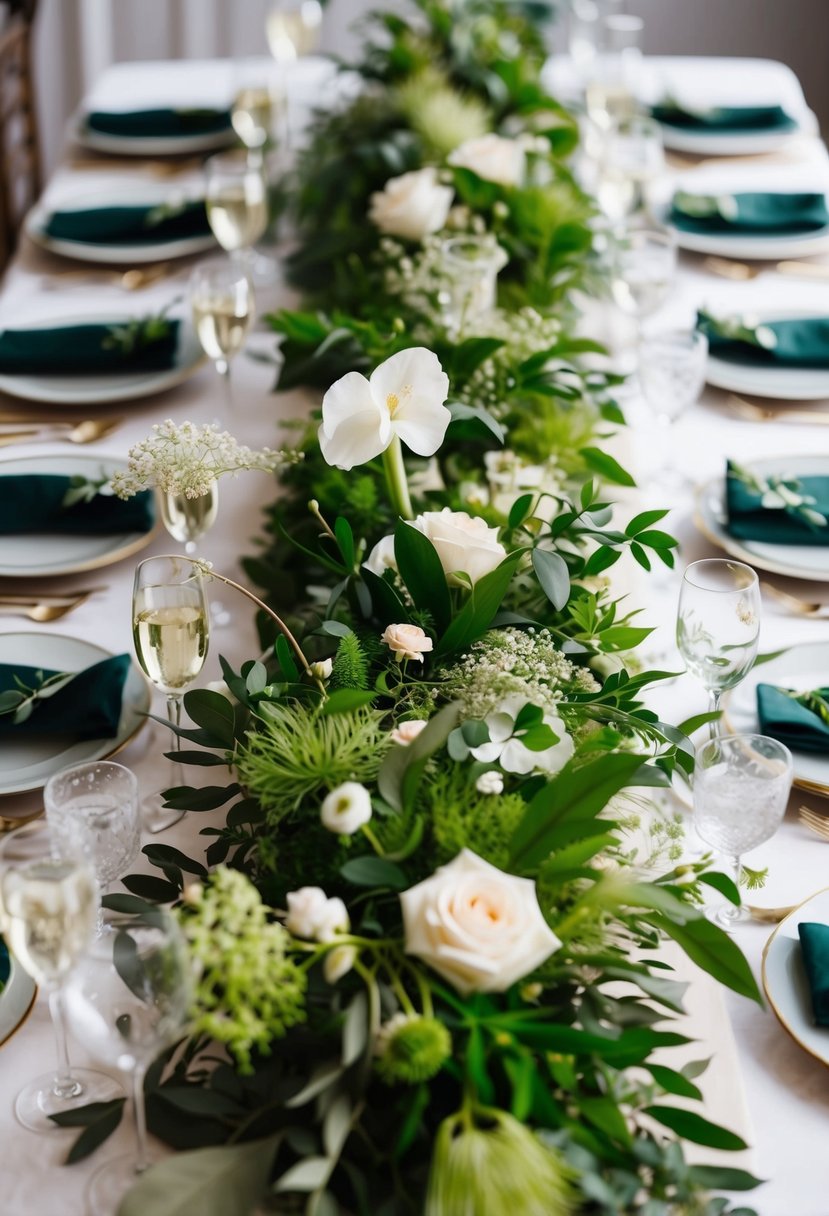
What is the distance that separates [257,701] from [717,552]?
2.51 feet

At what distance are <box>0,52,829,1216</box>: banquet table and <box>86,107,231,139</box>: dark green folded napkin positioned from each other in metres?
0.11

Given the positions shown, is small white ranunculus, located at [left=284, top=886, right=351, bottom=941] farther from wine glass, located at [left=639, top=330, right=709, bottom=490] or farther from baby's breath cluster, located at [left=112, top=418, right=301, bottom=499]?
wine glass, located at [left=639, top=330, right=709, bottom=490]

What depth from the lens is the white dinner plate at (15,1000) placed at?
3.29 ft

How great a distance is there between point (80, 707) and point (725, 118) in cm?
214

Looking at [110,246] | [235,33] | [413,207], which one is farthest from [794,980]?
[235,33]

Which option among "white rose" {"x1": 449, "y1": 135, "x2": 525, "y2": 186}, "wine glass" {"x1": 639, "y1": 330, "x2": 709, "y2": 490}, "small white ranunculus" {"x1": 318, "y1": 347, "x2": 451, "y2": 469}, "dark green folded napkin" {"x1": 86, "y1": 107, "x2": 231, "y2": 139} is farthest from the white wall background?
"small white ranunculus" {"x1": 318, "y1": 347, "x2": 451, "y2": 469}

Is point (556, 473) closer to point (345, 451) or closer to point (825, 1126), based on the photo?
point (345, 451)

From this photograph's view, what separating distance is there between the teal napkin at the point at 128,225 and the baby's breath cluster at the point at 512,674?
5.08 ft

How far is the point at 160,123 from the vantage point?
2.87m

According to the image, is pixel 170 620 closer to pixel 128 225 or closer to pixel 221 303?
pixel 221 303

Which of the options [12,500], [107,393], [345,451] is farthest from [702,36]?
[345,451]

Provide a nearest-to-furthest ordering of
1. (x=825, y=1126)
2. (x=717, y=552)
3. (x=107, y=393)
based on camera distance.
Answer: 1. (x=825, y=1126)
2. (x=717, y=552)
3. (x=107, y=393)

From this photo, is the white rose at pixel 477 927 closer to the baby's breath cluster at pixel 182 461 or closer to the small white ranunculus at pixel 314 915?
the small white ranunculus at pixel 314 915

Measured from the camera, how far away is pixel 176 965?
2.54 feet
